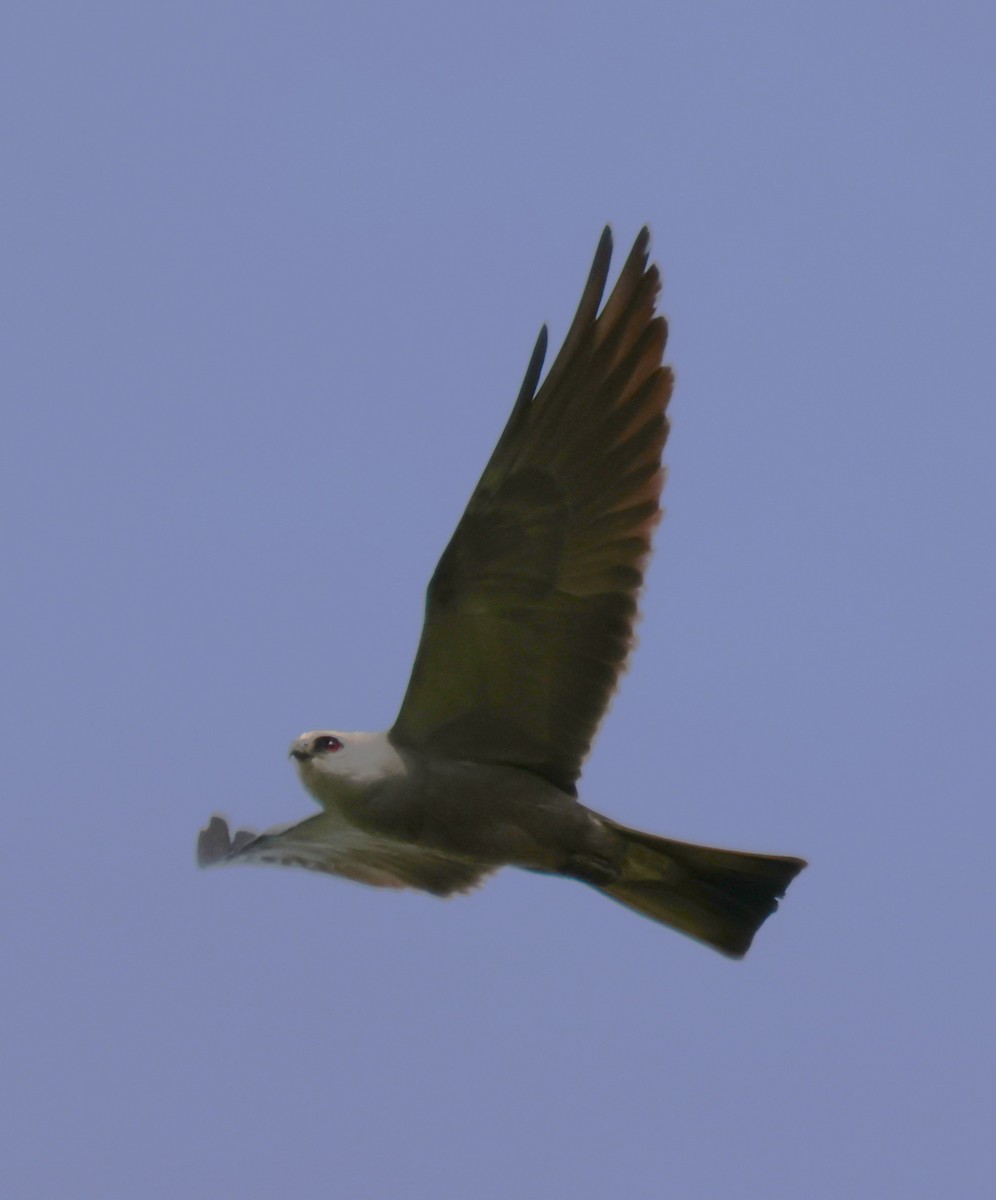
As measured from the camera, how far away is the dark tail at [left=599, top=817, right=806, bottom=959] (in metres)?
9.19

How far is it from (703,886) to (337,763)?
6.73 ft

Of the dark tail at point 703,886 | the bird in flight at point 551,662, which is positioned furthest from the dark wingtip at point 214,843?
the dark tail at point 703,886

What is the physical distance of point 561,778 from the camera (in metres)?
9.37

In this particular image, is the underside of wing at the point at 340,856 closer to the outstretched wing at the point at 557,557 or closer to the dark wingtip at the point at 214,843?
the dark wingtip at the point at 214,843

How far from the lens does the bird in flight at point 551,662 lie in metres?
8.89

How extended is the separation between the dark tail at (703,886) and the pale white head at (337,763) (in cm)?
124

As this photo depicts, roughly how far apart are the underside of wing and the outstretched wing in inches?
44.6

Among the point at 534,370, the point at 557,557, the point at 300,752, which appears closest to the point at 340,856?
the point at 300,752

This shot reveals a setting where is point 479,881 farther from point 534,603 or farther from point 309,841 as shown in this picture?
point 534,603

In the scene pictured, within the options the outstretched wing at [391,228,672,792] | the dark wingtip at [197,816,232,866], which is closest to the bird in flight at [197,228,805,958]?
the outstretched wing at [391,228,672,792]

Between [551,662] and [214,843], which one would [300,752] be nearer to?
[551,662]

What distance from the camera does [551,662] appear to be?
920 cm

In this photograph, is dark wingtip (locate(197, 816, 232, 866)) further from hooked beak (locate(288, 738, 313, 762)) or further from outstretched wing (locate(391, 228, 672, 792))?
outstretched wing (locate(391, 228, 672, 792))

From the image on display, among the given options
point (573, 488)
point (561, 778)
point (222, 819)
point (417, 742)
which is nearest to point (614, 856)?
point (561, 778)
